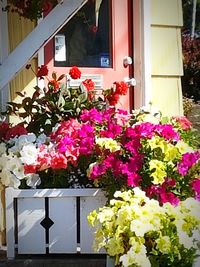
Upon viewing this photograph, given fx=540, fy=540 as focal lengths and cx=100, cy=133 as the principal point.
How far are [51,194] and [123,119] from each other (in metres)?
0.59

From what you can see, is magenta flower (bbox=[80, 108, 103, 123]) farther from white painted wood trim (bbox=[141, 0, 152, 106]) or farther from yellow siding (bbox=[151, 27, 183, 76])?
yellow siding (bbox=[151, 27, 183, 76])

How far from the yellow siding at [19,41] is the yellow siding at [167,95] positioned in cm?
95

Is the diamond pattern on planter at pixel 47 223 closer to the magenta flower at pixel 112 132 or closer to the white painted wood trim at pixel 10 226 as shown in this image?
the white painted wood trim at pixel 10 226

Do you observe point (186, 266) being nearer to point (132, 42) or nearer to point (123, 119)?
point (123, 119)

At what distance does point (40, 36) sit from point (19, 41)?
0.89m

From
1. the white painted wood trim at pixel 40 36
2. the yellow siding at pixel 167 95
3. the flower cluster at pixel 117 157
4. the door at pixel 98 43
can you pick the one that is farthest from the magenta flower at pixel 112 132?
the yellow siding at pixel 167 95

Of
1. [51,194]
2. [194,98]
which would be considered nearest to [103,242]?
[51,194]

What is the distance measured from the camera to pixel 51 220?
2.46 meters

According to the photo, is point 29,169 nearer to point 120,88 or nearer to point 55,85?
point 55,85

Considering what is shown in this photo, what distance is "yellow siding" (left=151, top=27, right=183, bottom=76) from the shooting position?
13.1 ft

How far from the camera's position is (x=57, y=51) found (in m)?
3.80

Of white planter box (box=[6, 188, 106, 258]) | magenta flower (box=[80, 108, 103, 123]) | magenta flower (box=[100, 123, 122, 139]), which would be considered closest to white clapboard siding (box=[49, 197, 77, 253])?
white planter box (box=[6, 188, 106, 258])

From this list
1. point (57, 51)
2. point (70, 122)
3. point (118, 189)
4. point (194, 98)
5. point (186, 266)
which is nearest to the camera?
point (186, 266)

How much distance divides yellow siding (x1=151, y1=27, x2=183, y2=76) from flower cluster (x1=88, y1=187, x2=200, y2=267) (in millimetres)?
2131
